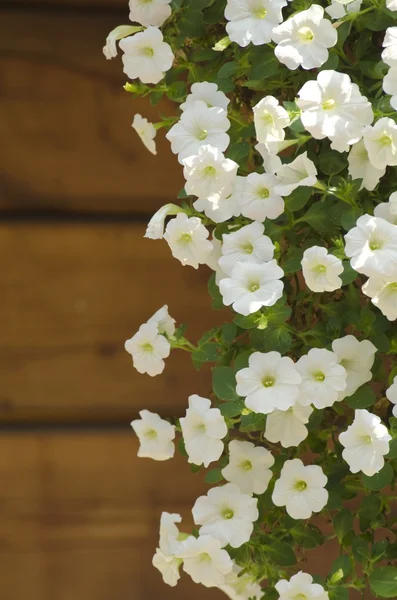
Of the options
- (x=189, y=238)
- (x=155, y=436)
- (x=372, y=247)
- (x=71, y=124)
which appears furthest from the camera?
(x=71, y=124)

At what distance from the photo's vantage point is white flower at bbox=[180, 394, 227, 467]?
2.78ft

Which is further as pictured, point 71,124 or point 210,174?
point 71,124

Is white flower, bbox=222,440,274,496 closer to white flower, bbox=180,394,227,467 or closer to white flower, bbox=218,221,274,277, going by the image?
white flower, bbox=180,394,227,467

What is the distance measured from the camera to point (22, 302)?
1.23m

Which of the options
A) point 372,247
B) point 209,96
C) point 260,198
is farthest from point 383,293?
point 209,96

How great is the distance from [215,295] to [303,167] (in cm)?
19

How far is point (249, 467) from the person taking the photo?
89 cm

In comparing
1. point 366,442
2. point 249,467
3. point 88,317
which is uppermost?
point 366,442

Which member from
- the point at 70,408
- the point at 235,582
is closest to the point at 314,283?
the point at 235,582

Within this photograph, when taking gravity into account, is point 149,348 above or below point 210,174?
below

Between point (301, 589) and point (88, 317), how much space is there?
552 mm

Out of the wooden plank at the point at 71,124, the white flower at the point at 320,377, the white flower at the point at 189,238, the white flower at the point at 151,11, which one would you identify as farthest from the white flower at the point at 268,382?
the wooden plank at the point at 71,124

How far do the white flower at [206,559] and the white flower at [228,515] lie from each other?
0.01 metres

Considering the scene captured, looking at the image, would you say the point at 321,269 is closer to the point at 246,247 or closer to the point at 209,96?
the point at 246,247
